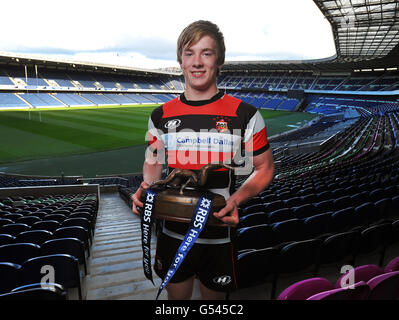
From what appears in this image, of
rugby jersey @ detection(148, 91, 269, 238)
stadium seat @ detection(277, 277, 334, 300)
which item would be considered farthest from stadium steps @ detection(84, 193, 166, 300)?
rugby jersey @ detection(148, 91, 269, 238)

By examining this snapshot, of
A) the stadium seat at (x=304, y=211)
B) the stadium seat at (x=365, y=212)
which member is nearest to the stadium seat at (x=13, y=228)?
the stadium seat at (x=304, y=211)

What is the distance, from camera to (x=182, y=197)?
1.63 m

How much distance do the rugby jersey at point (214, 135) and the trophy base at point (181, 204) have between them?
37 centimetres

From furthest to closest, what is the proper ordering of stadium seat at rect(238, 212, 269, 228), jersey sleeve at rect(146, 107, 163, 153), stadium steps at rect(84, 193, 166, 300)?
stadium seat at rect(238, 212, 269, 228) → stadium steps at rect(84, 193, 166, 300) → jersey sleeve at rect(146, 107, 163, 153)

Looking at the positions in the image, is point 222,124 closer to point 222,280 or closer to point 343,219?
point 222,280

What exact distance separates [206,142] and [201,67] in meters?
0.55

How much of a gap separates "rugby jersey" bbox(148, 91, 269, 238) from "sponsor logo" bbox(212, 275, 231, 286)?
352 mm

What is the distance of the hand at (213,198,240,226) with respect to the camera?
1620 mm

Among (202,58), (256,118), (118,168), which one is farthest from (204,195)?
(118,168)

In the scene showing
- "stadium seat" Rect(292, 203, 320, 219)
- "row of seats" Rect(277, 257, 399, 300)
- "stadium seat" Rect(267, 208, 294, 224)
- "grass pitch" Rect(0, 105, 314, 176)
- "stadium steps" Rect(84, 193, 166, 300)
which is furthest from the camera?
"grass pitch" Rect(0, 105, 314, 176)

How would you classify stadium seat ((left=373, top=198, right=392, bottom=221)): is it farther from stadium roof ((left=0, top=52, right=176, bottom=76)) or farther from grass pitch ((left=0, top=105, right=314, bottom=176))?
stadium roof ((left=0, top=52, right=176, bottom=76))

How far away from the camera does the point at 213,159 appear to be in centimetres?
202
